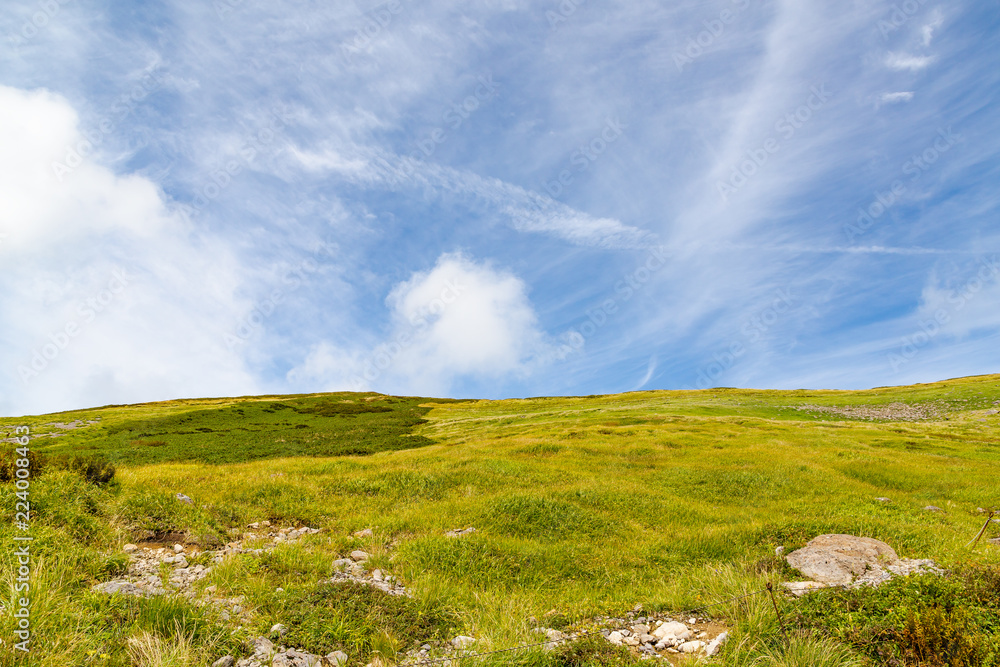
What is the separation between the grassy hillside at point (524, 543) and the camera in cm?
596

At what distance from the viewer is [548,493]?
619 inches

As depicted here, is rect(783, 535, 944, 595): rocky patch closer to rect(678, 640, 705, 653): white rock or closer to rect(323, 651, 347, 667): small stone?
rect(678, 640, 705, 653): white rock

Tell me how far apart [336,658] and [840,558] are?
29.6ft

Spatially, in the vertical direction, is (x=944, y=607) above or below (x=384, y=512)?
below

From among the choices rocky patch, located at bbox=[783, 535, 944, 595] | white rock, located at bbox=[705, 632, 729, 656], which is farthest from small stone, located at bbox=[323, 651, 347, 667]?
rocky patch, located at bbox=[783, 535, 944, 595]

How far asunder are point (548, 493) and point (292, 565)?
885cm

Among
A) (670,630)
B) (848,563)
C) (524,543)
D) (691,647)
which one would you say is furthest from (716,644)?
(524,543)

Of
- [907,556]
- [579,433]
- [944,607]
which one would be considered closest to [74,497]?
[944,607]

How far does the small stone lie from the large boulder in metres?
7.92

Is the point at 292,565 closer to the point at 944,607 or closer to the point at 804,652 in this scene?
the point at 804,652

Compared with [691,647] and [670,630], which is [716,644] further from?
[670,630]

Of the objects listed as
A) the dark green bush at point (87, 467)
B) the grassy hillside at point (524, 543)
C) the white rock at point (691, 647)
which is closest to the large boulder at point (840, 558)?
the grassy hillside at point (524, 543)

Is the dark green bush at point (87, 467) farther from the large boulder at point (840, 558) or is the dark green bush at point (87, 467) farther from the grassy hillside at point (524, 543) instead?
the large boulder at point (840, 558)

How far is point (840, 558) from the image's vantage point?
9.04 metres
